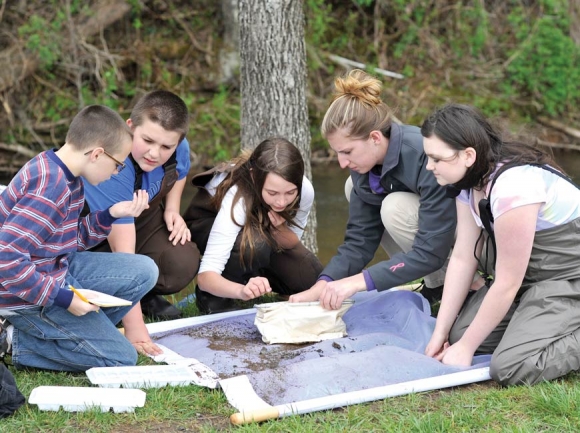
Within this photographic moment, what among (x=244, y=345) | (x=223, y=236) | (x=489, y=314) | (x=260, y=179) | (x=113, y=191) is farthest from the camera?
(x=223, y=236)

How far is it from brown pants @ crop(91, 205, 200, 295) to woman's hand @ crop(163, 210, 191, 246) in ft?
0.09

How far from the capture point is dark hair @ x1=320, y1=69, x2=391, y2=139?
3.53m

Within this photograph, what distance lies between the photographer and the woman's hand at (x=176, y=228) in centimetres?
404

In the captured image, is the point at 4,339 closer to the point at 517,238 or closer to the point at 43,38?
the point at 517,238

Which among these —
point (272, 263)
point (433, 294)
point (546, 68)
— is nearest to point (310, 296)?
point (272, 263)

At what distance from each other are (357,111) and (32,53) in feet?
19.4

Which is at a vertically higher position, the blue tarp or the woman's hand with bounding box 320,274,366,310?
the woman's hand with bounding box 320,274,366,310

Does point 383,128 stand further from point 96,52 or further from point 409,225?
point 96,52

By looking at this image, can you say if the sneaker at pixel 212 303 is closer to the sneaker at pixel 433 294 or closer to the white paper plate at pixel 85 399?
the sneaker at pixel 433 294

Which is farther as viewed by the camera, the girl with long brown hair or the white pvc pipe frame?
the girl with long brown hair

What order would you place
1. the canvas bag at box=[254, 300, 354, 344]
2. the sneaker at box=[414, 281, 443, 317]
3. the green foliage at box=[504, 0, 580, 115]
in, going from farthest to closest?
the green foliage at box=[504, 0, 580, 115], the sneaker at box=[414, 281, 443, 317], the canvas bag at box=[254, 300, 354, 344]

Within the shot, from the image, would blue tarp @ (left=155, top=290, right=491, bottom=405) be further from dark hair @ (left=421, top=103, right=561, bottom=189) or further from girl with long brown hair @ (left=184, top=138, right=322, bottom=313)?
dark hair @ (left=421, top=103, right=561, bottom=189)

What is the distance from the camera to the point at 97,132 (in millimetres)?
3094

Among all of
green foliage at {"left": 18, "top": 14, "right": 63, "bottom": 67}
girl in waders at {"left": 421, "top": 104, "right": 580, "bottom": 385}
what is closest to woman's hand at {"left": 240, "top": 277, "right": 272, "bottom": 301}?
girl in waders at {"left": 421, "top": 104, "right": 580, "bottom": 385}
